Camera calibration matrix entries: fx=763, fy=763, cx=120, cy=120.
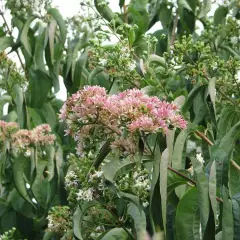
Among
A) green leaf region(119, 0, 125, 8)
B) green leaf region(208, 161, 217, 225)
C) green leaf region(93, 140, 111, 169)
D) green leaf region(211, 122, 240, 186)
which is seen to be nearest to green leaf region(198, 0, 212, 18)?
green leaf region(119, 0, 125, 8)

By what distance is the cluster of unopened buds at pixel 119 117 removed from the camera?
4.87 ft

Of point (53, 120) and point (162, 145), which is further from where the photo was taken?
point (53, 120)

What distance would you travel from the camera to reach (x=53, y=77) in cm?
318

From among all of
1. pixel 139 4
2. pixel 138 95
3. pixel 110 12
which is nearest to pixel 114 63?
pixel 138 95

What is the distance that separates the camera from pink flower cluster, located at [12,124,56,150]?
2658 mm

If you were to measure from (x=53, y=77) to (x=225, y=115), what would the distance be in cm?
130

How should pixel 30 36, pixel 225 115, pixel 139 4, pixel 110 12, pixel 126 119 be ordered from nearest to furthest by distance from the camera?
pixel 126 119 → pixel 225 115 → pixel 110 12 → pixel 139 4 → pixel 30 36

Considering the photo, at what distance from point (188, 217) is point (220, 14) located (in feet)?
5.95

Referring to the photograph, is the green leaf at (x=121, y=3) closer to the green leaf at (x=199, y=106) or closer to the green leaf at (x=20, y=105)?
the green leaf at (x=20, y=105)

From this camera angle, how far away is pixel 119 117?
4.91 ft

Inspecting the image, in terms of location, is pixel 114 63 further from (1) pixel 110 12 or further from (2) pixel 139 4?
(2) pixel 139 4

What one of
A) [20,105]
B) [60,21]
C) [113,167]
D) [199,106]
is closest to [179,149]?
[113,167]

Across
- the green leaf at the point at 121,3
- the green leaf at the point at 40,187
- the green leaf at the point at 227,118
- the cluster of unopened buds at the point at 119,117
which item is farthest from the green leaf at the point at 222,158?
the green leaf at the point at 121,3

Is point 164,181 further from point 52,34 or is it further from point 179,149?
point 52,34
